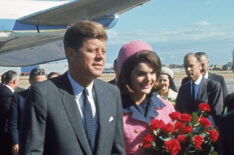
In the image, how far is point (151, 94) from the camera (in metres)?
2.44

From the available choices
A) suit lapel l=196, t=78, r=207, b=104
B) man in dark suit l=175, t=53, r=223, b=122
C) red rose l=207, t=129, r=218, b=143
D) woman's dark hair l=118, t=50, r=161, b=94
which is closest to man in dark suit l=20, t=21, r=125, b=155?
woman's dark hair l=118, t=50, r=161, b=94

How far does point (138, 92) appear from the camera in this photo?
2344mm

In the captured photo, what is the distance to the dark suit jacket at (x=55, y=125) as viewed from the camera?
171 centimetres

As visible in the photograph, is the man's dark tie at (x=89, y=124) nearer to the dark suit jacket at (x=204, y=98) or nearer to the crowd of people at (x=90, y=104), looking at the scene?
the crowd of people at (x=90, y=104)

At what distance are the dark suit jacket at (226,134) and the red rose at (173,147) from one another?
0.73 m

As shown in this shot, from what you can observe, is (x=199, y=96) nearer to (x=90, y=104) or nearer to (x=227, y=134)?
(x=90, y=104)

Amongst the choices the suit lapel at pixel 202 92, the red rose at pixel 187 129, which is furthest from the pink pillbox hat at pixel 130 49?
the suit lapel at pixel 202 92

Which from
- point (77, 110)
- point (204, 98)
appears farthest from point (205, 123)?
point (204, 98)

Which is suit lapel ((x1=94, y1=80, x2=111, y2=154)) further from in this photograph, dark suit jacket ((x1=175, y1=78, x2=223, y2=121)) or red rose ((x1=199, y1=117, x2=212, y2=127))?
dark suit jacket ((x1=175, y1=78, x2=223, y2=121))

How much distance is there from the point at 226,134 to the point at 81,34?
1.07 metres

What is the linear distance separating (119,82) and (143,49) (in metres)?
0.33

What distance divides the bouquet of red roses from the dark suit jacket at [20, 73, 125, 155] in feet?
1.04

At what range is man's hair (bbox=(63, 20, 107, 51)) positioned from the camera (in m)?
1.84

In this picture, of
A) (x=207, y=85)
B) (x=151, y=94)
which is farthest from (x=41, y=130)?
(x=207, y=85)
